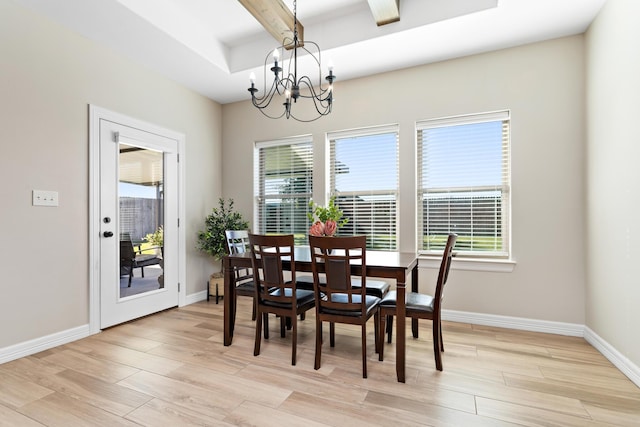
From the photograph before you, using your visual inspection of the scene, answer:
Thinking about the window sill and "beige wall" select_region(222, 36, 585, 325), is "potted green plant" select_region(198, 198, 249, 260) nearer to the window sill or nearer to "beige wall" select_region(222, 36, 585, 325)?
"beige wall" select_region(222, 36, 585, 325)

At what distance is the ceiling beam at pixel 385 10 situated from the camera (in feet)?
8.71

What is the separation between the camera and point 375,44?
10.1 feet

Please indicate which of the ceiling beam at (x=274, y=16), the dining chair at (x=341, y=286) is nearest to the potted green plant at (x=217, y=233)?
the dining chair at (x=341, y=286)

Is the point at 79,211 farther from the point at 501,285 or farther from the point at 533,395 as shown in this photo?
the point at 501,285

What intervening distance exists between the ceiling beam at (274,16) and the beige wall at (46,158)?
1.60m

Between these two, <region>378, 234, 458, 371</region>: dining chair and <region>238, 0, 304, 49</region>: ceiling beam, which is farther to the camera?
<region>238, 0, 304, 49</region>: ceiling beam

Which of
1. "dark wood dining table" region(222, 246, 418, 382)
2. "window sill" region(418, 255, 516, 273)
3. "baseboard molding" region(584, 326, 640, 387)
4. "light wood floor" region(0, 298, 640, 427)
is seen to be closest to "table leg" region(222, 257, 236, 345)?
"dark wood dining table" region(222, 246, 418, 382)

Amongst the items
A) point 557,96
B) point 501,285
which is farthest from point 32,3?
point 501,285

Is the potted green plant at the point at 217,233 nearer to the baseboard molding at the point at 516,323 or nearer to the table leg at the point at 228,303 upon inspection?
the table leg at the point at 228,303

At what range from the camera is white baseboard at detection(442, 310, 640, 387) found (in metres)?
2.22

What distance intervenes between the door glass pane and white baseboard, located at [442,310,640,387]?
3.30 meters

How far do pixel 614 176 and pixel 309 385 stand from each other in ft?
8.86

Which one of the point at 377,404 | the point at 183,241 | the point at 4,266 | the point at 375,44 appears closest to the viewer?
the point at 377,404

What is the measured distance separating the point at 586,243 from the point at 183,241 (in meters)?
4.32
